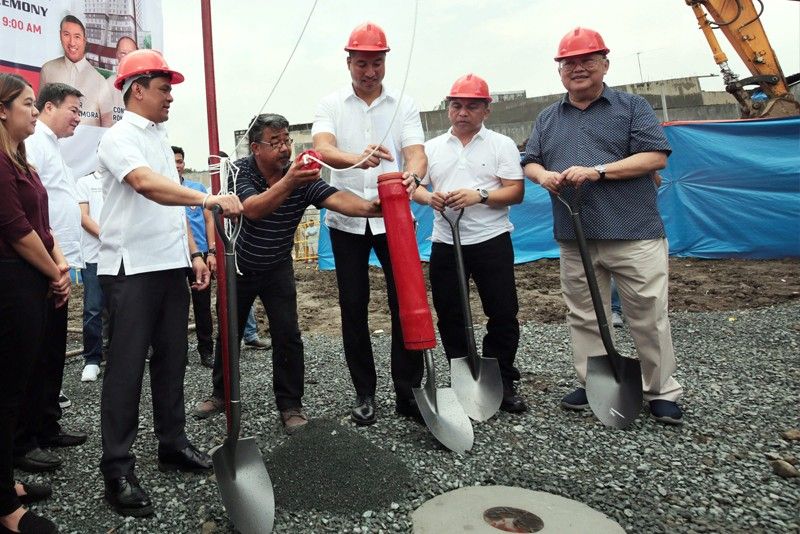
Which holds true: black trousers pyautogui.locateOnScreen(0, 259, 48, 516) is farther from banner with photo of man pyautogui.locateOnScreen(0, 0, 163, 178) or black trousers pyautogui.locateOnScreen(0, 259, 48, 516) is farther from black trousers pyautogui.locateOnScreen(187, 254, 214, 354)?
banner with photo of man pyautogui.locateOnScreen(0, 0, 163, 178)

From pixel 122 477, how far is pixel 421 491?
1355 millimetres

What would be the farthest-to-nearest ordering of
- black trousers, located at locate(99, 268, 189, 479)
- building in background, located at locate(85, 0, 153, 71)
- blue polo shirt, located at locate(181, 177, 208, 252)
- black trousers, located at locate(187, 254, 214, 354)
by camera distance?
blue polo shirt, located at locate(181, 177, 208, 252), building in background, located at locate(85, 0, 153, 71), black trousers, located at locate(187, 254, 214, 354), black trousers, located at locate(99, 268, 189, 479)

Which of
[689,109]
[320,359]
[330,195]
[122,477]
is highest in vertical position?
[689,109]

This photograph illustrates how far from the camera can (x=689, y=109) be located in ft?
73.9

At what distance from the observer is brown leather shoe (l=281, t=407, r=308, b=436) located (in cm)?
343

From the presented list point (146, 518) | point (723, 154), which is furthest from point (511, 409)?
point (723, 154)

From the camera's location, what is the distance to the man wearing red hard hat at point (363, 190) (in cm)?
345

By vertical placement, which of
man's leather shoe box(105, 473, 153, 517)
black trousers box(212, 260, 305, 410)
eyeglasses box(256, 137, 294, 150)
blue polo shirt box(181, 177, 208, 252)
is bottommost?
man's leather shoe box(105, 473, 153, 517)

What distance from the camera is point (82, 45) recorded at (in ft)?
18.6

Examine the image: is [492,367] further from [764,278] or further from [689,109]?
[689,109]

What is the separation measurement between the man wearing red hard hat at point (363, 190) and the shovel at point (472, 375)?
27cm

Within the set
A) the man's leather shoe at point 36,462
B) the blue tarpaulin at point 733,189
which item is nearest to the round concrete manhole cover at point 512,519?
A: the man's leather shoe at point 36,462

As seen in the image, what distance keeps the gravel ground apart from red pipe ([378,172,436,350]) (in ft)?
2.27

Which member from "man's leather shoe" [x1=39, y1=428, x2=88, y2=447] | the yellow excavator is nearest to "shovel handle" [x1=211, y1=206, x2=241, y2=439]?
"man's leather shoe" [x1=39, y1=428, x2=88, y2=447]
